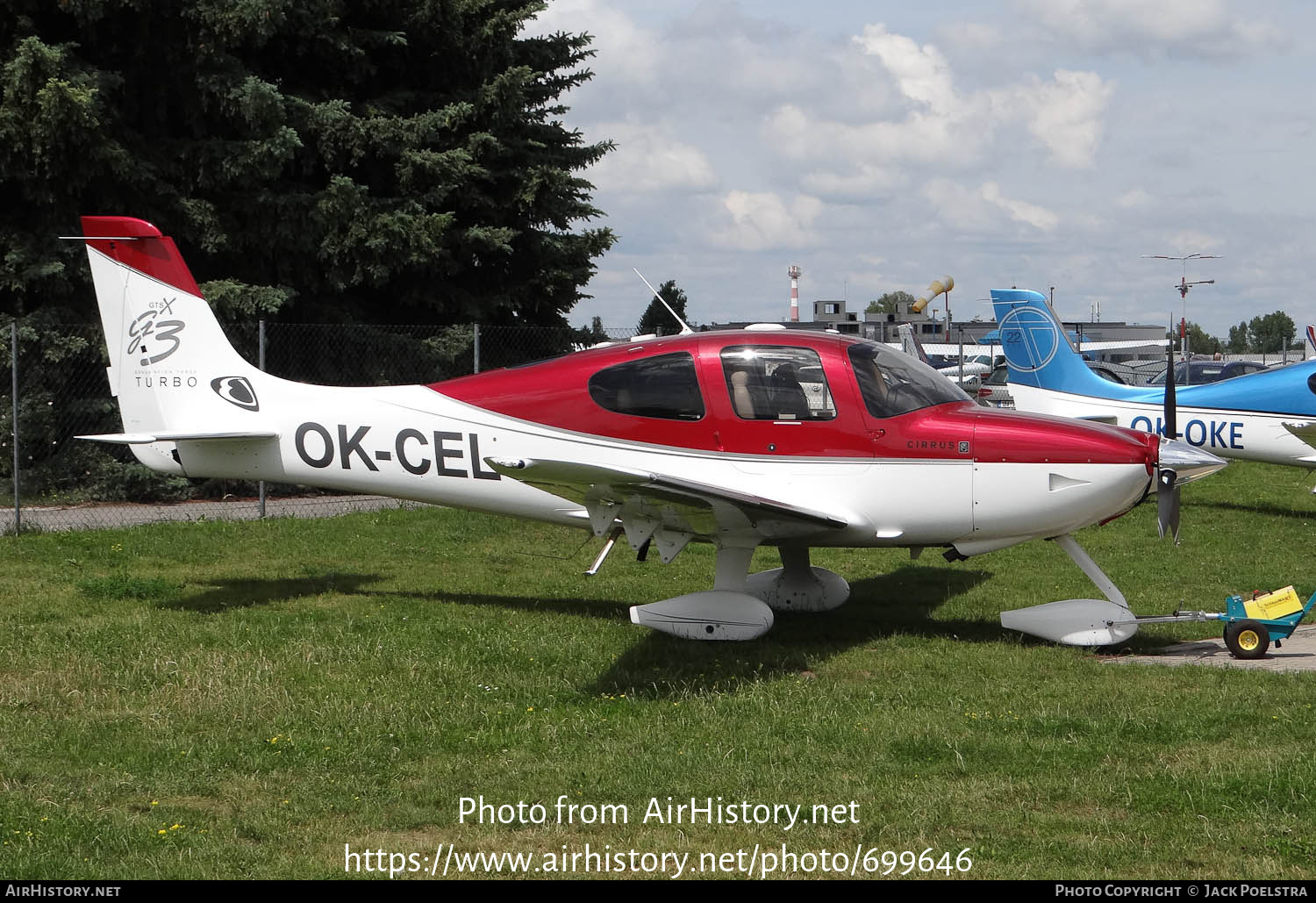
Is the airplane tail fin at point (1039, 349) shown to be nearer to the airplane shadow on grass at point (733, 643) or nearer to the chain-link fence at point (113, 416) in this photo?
the airplane shadow on grass at point (733, 643)

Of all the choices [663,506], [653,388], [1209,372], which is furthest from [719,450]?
[1209,372]

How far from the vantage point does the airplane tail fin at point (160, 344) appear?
10.0 metres

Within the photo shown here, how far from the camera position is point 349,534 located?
1352cm

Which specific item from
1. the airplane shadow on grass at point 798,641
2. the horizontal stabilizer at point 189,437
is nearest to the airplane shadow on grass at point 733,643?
the airplane shadow on grass at point 798,641

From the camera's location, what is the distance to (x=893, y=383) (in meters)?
8.69

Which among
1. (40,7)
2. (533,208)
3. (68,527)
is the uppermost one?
(40,7)

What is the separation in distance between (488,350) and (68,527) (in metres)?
7.68

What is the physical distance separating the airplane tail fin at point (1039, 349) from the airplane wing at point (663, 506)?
1025 cm

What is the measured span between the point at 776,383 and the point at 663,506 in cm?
136

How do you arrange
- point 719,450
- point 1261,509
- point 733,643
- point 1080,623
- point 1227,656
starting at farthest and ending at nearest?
point 1261,509, point 719,450, point 733,643, point 1080,623, point 1227,656

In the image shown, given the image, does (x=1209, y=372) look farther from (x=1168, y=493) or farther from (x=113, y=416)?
(x=113, y=416)

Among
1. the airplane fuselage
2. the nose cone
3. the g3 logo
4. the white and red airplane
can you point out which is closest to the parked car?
the airplane fuselage
